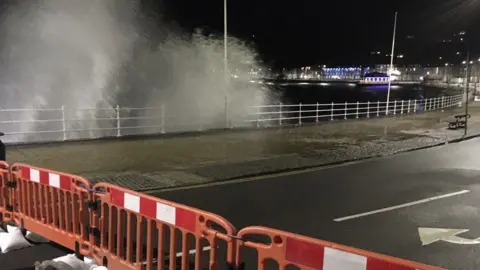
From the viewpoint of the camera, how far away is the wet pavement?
35.4 feet

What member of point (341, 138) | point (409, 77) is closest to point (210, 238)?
point (341, 138)

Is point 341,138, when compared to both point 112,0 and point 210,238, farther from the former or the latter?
point 112,0

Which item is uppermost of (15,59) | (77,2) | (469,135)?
(77,2)

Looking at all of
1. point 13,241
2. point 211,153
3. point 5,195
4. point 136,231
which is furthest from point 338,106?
point 13,241

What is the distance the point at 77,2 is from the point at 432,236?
25.6 metres

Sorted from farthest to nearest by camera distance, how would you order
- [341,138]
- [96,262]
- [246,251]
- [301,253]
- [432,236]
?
[341,138], [432,236], [246,251], [96,262], [301,253]

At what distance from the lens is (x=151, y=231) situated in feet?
14.5

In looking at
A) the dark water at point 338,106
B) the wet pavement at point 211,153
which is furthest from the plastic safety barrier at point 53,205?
the dark water at point 338,106

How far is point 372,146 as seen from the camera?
53.0 feet

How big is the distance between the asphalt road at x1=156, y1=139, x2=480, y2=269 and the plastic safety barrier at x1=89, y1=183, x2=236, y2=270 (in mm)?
2249

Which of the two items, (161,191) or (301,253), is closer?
(301,253)

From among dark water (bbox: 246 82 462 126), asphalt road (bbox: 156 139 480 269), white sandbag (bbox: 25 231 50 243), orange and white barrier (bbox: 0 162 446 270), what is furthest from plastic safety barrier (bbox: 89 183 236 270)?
dark water (bbox: 246 82 462 126)

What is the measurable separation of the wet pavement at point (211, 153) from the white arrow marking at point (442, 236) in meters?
4.76

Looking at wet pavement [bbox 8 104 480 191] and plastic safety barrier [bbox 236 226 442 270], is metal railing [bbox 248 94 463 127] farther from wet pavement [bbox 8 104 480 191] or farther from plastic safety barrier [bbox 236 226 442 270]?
plastic safety barrier [bbox 236 226 442 270]
